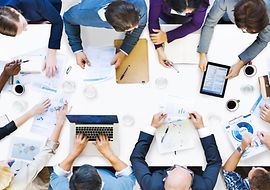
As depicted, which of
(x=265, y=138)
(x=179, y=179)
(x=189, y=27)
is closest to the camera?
(x=179, y=179)

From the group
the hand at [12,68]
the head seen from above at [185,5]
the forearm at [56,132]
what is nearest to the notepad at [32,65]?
the hand at [12,68]

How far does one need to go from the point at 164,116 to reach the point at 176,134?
11cm

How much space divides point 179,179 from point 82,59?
81 centimetres

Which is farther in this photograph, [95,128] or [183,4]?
[95,128]

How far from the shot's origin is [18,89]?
2.62 m

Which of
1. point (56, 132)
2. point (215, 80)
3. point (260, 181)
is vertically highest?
point (215, 80)

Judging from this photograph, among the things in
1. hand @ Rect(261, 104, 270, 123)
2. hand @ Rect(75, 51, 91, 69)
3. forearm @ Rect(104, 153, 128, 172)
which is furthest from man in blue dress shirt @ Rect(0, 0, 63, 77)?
hand @ Rect(261, 104, 270, 123)

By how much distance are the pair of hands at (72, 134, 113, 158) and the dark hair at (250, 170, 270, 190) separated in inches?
28.9

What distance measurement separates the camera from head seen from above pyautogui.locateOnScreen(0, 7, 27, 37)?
95.0 inches

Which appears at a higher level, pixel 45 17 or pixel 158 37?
pixel 45 17

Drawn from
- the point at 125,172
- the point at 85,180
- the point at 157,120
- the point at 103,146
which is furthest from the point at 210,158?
the point at 85,180

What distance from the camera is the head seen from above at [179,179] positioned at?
240 centimetres

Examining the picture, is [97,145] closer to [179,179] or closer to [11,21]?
[179,179]

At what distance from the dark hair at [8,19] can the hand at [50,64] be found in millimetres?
237
